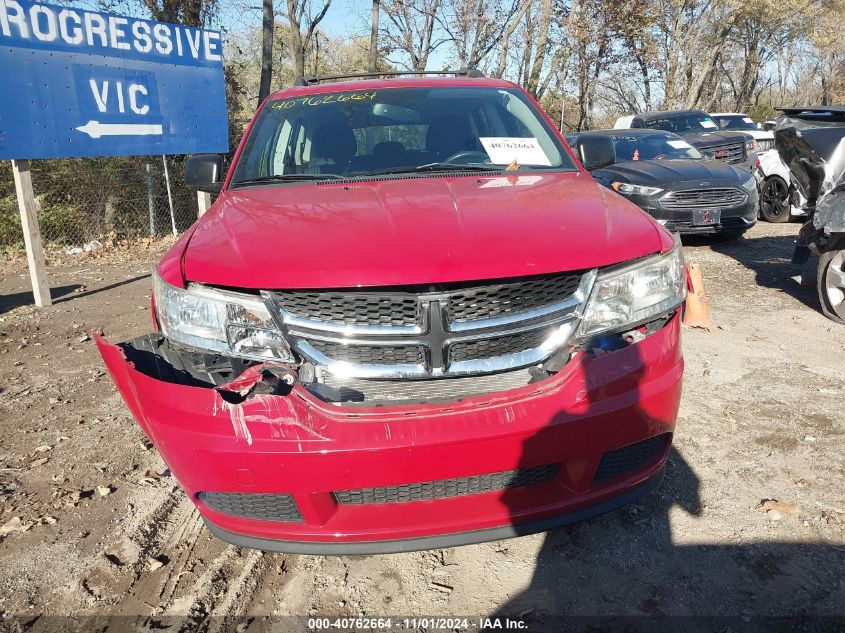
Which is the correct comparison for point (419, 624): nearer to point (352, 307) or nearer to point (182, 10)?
point (352, 307)

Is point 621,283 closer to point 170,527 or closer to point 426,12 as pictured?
point 170,527

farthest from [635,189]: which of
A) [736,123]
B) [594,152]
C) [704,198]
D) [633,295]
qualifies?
[736,123]

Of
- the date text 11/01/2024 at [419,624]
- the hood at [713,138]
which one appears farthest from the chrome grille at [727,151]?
the date text 11/01/2024 at [419,624]

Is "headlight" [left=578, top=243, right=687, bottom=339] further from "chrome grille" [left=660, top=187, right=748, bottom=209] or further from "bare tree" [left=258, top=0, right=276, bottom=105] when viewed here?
"bare tree" [left=258, top=0, right=276, bottom=105]

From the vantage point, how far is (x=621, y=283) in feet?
7.30

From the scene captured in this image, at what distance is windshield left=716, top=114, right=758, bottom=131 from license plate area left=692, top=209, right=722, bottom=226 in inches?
335

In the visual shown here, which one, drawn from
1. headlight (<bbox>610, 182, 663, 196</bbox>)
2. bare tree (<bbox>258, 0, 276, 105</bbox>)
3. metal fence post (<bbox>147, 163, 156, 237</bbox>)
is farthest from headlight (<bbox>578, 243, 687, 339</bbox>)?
bare tree (<bbox>258, 0, 276, 105</bbox>)

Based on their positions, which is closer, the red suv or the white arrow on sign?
the red suv

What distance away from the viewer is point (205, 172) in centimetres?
370

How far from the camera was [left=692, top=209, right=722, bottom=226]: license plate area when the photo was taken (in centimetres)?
805

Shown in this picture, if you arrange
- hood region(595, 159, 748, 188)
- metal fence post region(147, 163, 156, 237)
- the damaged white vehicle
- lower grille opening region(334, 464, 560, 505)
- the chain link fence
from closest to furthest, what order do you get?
lower grille opening region(334, 464, 560, 505) < the damaged white vehicle < hood region(595, 159, 748, 188) < the chain link fence < metal fence post region(147, 163, 156, 237)

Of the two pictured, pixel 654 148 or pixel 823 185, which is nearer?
pixel 823 185

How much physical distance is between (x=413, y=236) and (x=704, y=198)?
7059 millimetres

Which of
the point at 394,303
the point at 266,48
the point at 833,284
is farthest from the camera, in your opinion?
the point at 266,48
